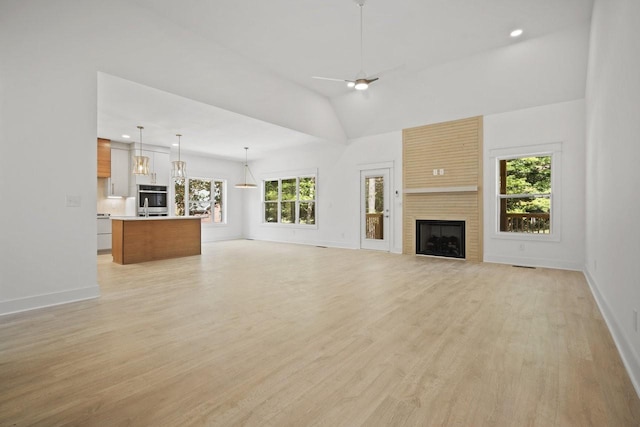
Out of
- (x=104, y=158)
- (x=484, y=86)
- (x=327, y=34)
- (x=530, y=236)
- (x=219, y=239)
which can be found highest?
(x=327, y=34)

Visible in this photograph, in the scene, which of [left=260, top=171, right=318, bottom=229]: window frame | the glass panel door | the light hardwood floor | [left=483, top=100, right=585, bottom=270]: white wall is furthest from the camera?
[left=260, top=171, right=318, bottom=229]: window frame

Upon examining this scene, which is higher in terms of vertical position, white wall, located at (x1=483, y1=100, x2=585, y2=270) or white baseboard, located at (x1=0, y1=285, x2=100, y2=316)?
white wall, located at (x1=483, y1=100, x2=585, y2=270)

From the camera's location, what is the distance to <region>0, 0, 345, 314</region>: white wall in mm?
3129

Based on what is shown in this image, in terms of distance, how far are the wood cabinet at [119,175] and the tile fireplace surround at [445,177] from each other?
7.34 m

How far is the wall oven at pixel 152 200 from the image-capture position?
8.18m

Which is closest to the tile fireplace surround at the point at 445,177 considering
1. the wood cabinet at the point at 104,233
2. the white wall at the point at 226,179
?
the white wall at the point at 226,179

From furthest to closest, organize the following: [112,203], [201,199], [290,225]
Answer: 1. [201,199]
2. [290,225]
3. [112,203]

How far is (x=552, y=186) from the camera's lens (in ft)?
18.6

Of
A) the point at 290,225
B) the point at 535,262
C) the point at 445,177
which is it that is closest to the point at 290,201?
the point at 290,225

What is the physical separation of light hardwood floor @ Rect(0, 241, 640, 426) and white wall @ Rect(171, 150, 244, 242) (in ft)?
21.2

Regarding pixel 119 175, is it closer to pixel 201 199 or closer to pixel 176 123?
pixel 201 199

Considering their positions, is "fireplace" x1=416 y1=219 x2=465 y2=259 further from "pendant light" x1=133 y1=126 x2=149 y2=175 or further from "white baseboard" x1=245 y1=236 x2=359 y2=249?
"pendant light" x1=133 y1=126 x2=149 y2=175

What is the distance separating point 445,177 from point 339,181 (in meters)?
3.04

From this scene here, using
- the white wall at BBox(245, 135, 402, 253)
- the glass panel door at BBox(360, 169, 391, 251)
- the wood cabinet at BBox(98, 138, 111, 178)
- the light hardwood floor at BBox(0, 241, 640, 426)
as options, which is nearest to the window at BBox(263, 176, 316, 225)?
the white wall at BBox(245, 135, 402, 253)
